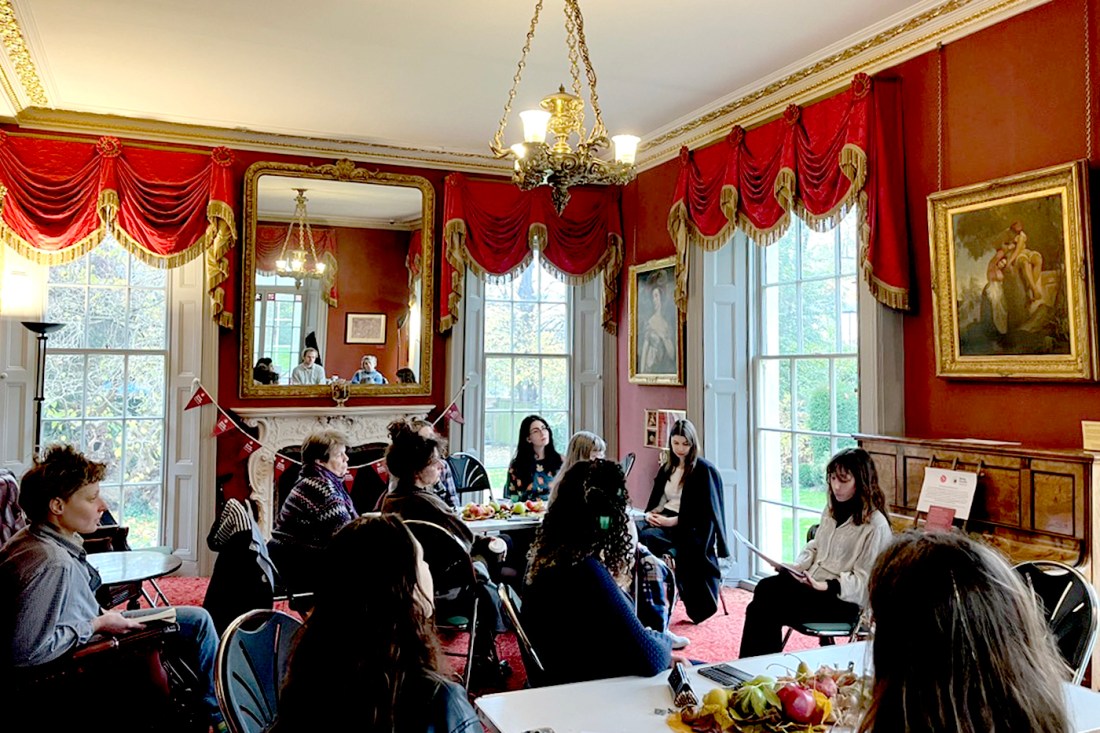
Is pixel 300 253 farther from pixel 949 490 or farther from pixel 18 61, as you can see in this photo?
pixel 949 490

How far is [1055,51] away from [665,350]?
10.4ft

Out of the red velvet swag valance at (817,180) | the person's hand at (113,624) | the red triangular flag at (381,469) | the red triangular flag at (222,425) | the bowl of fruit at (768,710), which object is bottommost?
the person's hand at (113,624)

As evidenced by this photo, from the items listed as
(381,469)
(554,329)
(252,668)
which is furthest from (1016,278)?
(381,469)

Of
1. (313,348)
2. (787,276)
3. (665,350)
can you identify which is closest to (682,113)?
(787,276)

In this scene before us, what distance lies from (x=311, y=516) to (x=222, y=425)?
7.81 feet

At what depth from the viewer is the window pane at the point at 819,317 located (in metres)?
4.78

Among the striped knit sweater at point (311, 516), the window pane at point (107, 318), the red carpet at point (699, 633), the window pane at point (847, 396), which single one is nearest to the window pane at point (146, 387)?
the window pane at point (107, 318)

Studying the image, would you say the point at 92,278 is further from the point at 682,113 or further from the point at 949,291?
the point at 949,291

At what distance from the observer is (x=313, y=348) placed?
5977 mm

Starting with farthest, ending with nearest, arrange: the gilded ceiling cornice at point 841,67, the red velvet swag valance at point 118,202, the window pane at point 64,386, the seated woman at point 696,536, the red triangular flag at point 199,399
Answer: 1. the red triangular flag at point 199,399
2. the window pane at point 64,386
3. the red velvet swag valance at point 118,202
4. the seated woman at point 696,536
5. the gilded ceiling cornice at point 841,67

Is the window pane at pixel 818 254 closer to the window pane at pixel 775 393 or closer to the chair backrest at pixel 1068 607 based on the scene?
the window pane at pixel 775 393

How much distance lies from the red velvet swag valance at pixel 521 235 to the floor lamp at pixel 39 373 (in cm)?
272

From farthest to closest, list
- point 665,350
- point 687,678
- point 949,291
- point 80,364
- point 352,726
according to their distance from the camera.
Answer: point 665,350, point 80,364, point 949,291, point 687,678, point 352,726

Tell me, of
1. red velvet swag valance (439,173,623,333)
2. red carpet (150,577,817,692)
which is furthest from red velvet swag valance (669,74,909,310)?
red carpet (150,577,817,692)
